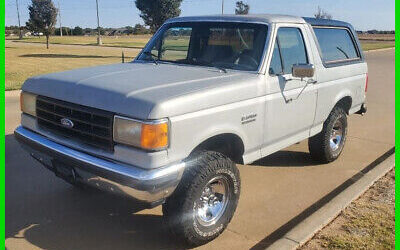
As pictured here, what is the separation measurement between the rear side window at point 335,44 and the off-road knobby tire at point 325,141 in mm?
709

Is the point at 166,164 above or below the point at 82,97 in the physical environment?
below

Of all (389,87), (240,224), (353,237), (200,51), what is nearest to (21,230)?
(240,224)

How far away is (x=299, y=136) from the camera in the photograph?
15.5 ft

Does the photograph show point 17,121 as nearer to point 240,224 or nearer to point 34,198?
point 34,198

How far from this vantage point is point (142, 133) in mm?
2955

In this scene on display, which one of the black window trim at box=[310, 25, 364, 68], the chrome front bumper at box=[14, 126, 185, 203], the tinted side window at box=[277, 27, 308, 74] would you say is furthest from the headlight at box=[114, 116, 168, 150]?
the black window trim at box=[310, 25, 364, 68]

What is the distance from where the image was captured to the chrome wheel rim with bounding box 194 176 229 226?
11.6 feet

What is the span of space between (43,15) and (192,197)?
31.3 metres

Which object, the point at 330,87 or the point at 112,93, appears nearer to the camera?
the point at 112,93

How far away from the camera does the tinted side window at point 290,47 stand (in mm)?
4375

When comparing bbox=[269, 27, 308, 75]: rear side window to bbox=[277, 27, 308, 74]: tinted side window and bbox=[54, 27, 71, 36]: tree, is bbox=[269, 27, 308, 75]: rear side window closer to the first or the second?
bbox=[277, 27, 308, 74]: tinted side window

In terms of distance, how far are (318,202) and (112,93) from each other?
2.61 m

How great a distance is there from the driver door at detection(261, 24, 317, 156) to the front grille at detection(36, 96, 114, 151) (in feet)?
5.41

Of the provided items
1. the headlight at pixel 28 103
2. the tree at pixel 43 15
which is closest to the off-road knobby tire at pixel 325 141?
the headlight at pixel 28 103
